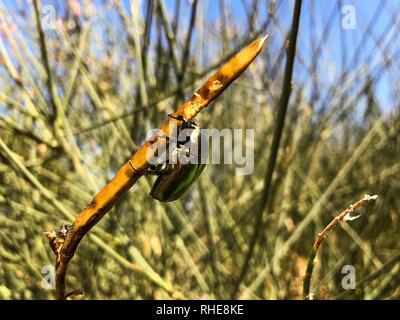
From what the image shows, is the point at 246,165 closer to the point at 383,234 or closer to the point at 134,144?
the point at 383,234

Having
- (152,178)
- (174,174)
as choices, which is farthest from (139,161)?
(152,178)

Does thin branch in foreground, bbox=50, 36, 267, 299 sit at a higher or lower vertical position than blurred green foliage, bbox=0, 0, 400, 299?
lower

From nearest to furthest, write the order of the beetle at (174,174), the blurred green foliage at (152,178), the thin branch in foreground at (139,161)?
the thin branch in foreground at (139,161) → the beetle at (174,174) → the blurred green foliage at (152,178)

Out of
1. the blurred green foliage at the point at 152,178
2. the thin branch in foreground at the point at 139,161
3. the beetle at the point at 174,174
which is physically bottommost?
the thin branch in foreground at the point at 139,161

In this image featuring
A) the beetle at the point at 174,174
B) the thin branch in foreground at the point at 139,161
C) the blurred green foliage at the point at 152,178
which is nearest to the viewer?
the thin branch in foreground at the point at 139,161

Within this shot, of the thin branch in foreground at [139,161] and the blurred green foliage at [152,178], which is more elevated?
the blurred green foliage at [152,178]

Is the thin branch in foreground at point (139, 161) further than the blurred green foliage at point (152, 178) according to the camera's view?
No

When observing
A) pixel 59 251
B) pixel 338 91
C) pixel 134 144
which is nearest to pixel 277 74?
pixel 338 91

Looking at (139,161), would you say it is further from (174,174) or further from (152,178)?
(152,178)
